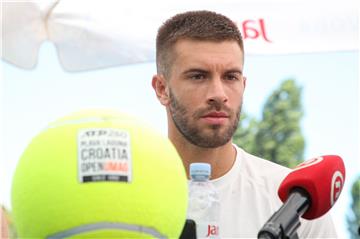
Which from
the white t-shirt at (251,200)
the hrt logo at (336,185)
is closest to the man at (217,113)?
the white t-shirt at (251,200)

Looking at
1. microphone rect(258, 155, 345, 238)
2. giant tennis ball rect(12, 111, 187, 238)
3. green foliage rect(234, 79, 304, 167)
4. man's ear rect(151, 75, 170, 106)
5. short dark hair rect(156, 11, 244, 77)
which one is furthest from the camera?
green foliage rect(234, 79, 304, 167)

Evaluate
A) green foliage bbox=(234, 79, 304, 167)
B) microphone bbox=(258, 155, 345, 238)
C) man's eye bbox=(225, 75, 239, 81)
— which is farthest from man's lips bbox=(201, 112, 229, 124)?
green foliage bbox=(234, 79, 304, 167)

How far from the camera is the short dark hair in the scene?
275cm

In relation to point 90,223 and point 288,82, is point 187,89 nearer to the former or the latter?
point 90,223

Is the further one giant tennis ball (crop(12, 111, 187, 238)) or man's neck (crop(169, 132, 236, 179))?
man's neck (crop(169, 132, 236, 179))

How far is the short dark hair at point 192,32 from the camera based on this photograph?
2746mm

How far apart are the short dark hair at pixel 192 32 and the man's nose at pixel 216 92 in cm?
22

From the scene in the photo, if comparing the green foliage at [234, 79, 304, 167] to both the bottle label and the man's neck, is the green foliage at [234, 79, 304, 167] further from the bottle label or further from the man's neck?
the bottle label

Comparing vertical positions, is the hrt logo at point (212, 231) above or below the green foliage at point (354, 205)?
above

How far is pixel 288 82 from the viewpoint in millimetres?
32188

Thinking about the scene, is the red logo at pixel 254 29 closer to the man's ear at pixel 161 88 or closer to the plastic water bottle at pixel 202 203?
the man's ear at pixel 161 88

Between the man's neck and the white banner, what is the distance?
51.0 inches

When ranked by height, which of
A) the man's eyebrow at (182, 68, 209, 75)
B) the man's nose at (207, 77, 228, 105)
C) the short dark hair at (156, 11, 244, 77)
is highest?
the short dark hair at (156, 11, 244, 77)

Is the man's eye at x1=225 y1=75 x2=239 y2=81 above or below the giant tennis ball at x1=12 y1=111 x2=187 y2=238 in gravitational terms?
above
